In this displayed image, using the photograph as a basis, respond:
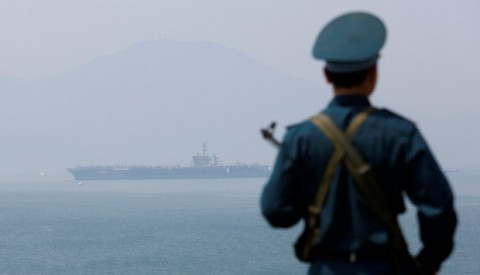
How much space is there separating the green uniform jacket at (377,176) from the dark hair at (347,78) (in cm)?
7

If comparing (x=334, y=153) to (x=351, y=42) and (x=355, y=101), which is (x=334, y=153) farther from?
(x=351, y=42)

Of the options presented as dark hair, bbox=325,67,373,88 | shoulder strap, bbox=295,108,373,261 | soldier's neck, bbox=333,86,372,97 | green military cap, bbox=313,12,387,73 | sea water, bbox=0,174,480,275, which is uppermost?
green military cap, bbox=313,12,387,73

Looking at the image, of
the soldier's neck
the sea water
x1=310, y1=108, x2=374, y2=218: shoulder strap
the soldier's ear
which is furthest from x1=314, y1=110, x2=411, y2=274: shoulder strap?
the sea water

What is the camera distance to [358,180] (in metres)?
3.09

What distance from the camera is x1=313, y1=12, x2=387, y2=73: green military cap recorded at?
10.4 ft

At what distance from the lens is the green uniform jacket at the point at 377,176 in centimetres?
306

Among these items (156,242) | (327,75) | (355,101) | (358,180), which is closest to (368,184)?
(358,180)

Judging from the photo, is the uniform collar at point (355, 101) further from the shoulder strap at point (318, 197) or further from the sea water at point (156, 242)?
the sea water at point (156, 242)

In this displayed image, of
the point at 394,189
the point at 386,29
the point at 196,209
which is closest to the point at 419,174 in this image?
the point at 394,189

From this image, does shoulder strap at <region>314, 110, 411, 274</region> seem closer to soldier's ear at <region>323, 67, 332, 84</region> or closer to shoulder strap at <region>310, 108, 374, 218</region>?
shoulder strap at <region>310, 108, 374, 218</region>

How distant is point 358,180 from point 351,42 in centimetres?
52

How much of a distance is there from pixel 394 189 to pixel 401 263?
0.94 feet

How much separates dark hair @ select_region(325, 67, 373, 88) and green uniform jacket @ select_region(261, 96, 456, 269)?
2.6 inches

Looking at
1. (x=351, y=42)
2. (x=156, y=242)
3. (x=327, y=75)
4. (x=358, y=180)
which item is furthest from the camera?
(x=156, y=242)
